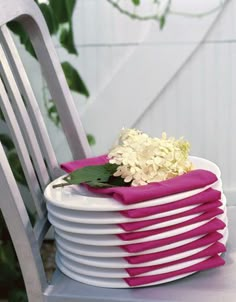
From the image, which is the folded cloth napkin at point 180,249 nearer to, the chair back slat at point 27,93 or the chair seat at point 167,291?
the chair seat at point 167,291

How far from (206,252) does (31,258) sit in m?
0.27

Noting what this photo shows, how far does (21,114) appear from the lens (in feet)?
3.71

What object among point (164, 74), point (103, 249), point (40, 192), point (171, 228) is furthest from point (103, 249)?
point (164, 74)

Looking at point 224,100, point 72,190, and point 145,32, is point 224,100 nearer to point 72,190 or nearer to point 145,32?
point 145,32

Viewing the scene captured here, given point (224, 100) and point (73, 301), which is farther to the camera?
point (224, 100)

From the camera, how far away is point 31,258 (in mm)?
961

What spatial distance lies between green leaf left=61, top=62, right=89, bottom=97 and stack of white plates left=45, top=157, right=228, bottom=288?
2.33ft

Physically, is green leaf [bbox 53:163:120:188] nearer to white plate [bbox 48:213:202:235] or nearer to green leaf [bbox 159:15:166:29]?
white plate [bbox 48:213:202:235]

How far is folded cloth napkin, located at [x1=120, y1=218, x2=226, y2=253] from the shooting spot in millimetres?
907

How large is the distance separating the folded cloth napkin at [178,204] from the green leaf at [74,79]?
0.78 meters

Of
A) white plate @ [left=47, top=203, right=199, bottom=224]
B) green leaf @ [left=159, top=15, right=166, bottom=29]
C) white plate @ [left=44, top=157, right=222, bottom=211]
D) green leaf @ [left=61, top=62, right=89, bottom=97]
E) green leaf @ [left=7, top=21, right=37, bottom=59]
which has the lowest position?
white plate @ [left=47, top=203, right=199, bottom=224]

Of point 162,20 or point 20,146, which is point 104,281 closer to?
point 20,146

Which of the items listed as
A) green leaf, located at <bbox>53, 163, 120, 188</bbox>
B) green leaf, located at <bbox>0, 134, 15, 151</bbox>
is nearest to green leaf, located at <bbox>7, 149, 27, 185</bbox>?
green leaf, located at <bbox>0, 134, 15, 151</bbox>

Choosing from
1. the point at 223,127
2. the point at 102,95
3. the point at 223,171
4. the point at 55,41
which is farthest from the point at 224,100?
the point at 55,41
